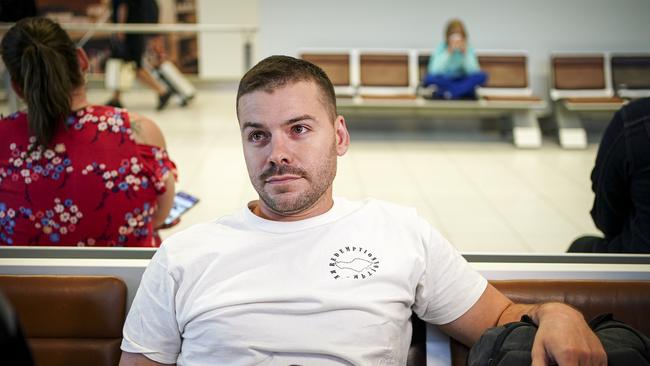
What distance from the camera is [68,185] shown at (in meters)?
2.15

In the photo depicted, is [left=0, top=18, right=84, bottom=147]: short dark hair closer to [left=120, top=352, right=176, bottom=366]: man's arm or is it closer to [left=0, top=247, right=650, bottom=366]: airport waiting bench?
[left=0, top=247, right=650, bottom=366]: airport waiting bench

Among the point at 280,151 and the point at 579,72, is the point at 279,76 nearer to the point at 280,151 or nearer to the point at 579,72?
the point at 280,151

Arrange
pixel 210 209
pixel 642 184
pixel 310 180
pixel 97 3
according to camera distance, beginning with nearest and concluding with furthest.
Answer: pixel 310 180 → pixel 642 184 → pixel 210 209 → pixel 97 3

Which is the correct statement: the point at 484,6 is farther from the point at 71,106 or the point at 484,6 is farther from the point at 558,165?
the point at 71,106

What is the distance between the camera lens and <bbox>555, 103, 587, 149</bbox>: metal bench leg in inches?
272

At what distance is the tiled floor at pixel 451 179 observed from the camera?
14.3ft

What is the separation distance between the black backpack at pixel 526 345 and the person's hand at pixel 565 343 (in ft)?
0.09

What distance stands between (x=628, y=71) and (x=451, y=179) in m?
3.22

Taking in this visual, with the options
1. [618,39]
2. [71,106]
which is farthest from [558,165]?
[71,106]

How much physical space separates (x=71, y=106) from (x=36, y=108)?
0.11 meters

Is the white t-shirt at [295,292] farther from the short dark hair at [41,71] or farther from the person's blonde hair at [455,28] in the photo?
the person's blonde hair at [455,28]

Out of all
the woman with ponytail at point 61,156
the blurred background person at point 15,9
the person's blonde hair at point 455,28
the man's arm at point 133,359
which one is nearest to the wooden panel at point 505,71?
the person's blonde hair at point 455,28

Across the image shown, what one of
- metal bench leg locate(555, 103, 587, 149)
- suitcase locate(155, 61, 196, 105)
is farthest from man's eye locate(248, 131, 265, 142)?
suitcase locate(155, 61, 196, 105)

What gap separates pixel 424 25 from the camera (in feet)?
26.6
